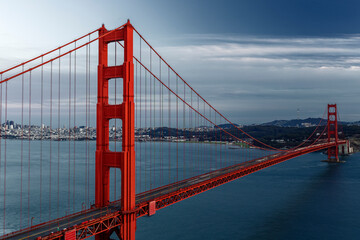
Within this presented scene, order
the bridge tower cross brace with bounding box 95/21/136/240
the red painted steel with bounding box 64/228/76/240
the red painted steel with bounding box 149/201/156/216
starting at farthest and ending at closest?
the red painted steel with bounding box 149/201/156/216 → the bridge tower cross brace with bounding box 95/21/136/240 → the red painted steel with bounding box 64/228/76/240

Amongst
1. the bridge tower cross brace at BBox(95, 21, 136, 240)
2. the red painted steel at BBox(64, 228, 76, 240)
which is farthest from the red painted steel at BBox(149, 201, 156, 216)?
the red painted steel at BBox(64, 228, 76, 240)

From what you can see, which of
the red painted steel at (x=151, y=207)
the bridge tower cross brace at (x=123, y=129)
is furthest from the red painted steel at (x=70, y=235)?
the red painted steel at (x=151, y=207)

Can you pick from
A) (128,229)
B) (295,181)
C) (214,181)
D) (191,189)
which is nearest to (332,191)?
(295,181)

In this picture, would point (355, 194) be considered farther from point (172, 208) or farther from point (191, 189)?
point (191, 189)

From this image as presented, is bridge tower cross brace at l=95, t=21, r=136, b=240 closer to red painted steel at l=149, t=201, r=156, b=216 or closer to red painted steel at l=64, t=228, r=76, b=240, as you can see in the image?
red painted steel at l=149, t=201, r=156, b=216

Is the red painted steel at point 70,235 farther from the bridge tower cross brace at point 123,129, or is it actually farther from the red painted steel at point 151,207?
the red painted steel at point 151,207

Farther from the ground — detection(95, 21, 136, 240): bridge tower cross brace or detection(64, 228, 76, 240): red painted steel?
detection(95, 21, 136, 240): bridge tower cross brace

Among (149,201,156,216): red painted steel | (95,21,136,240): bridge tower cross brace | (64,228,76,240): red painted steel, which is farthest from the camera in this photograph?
(149,201,156,216): red painted steel

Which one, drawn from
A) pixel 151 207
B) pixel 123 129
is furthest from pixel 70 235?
pixel 123 129

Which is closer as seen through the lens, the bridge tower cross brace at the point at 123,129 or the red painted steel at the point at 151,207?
the bridge tower cross brace at the point at 123,129
